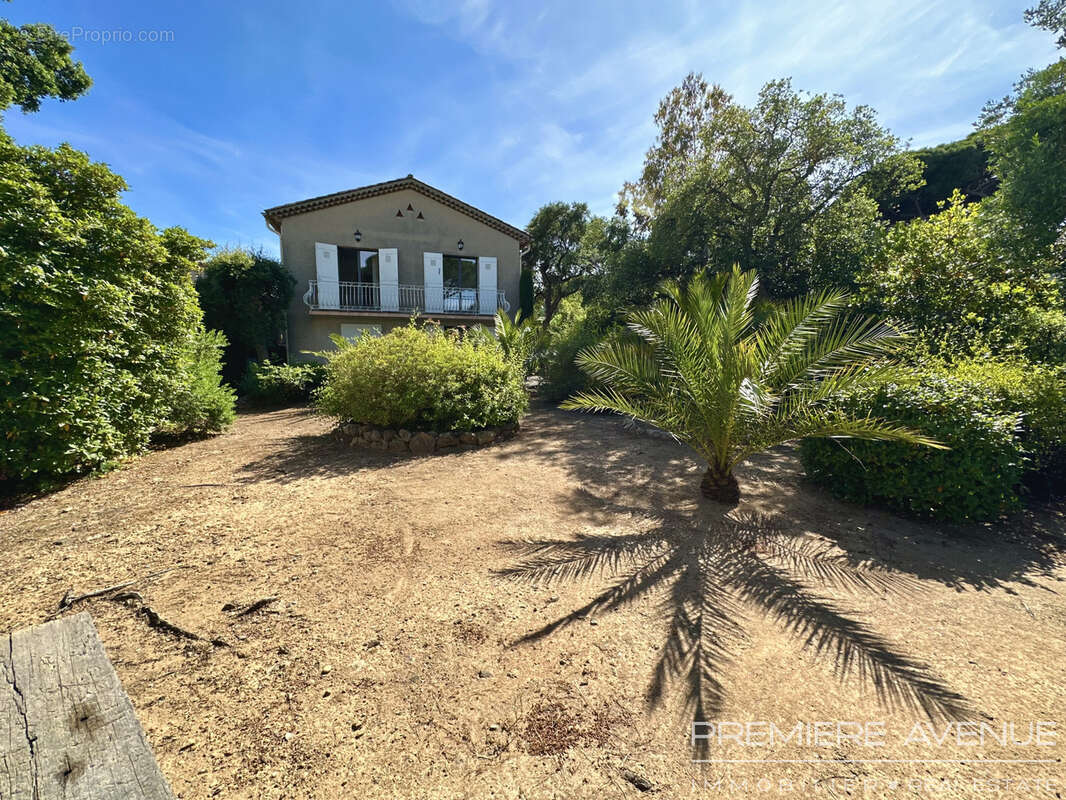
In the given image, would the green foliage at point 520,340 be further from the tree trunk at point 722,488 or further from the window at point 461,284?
the tree trunk at point 722,488

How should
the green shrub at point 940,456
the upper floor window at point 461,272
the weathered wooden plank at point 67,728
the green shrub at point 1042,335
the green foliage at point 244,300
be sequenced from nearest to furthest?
the weathered wooden plank at point 67,728
the green shrub at point 940,456
the green shrub at point 1042,335
the green foliage at point 244,300
the upper floor window at point 461,272

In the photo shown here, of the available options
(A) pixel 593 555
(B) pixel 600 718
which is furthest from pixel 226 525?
(B) pixel 600 718

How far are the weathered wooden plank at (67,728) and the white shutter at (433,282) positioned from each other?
14895 millimetres

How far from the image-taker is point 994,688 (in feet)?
6.42

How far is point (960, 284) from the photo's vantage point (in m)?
6.37

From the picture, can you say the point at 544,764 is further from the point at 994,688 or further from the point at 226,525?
the point at 226,525

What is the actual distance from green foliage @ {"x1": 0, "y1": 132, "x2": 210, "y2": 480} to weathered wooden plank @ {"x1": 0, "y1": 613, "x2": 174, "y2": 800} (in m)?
4.34

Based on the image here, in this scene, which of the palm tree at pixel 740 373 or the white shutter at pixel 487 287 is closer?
the palm tree at pixel 740 373

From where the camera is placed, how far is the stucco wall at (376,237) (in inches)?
548

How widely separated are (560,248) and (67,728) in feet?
82.8

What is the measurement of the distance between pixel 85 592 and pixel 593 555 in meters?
3.56

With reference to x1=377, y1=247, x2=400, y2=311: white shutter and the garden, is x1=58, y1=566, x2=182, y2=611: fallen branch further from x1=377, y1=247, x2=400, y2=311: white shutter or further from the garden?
x1=377, y1=247, x2=400, y2=311: white shutter

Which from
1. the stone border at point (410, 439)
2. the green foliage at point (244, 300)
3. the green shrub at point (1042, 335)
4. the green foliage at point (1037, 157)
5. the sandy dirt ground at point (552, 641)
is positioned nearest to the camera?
the sandy dirt ground at point (552, 641)

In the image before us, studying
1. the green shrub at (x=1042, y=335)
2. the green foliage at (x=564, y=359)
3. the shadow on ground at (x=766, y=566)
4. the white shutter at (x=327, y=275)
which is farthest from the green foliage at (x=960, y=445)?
the white shutter at (x=327, y=275)
